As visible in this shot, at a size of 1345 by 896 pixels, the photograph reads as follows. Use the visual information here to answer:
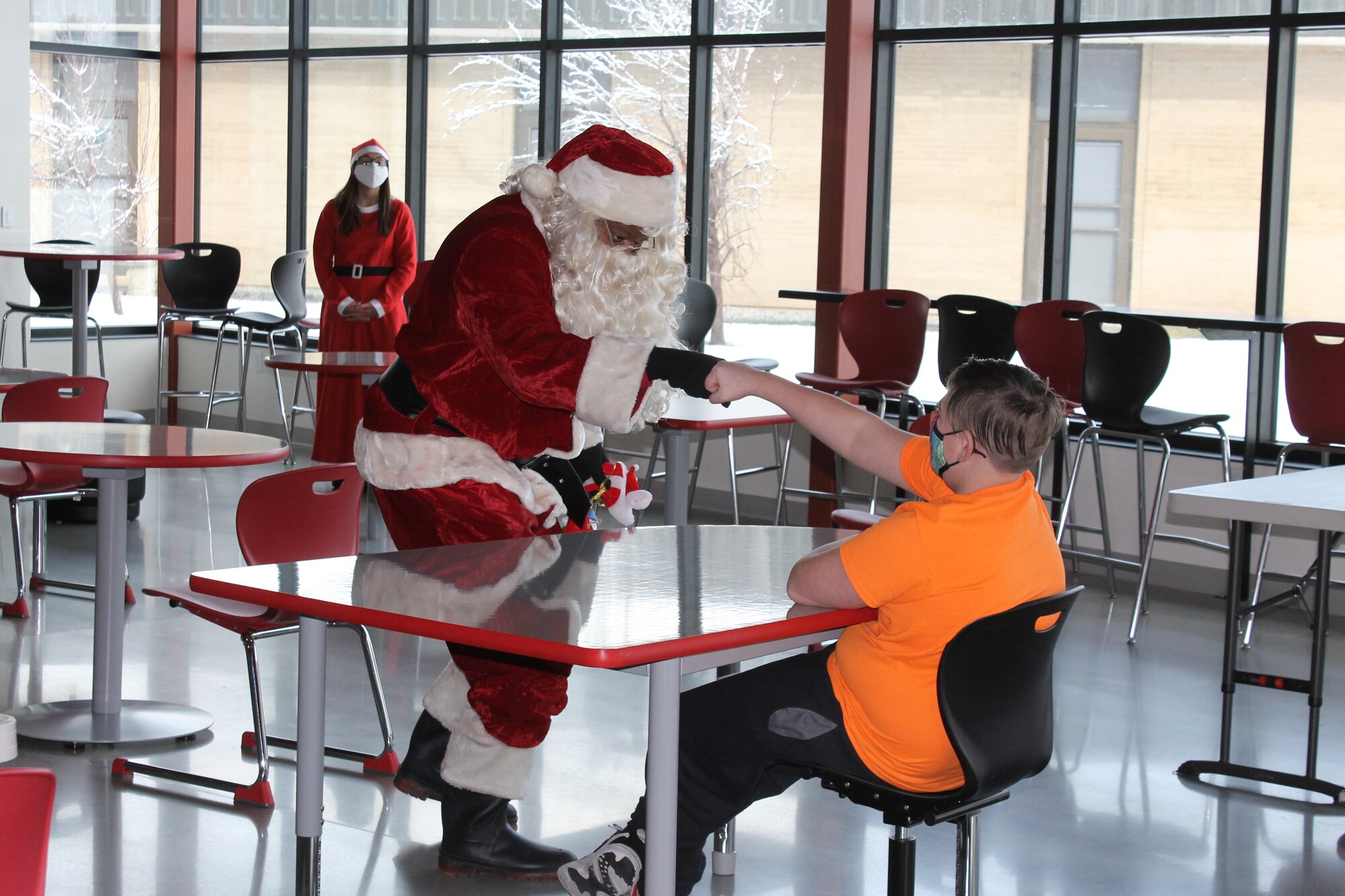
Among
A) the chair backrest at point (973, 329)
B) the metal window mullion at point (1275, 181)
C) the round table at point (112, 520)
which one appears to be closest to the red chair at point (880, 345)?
the chair backrest at point (973, 329)

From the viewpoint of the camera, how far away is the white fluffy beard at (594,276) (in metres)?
2.78

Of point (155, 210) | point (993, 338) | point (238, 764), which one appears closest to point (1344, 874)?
point (238, 764)

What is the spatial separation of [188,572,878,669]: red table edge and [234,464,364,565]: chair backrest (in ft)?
3.73

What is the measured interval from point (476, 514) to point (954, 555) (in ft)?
3.23

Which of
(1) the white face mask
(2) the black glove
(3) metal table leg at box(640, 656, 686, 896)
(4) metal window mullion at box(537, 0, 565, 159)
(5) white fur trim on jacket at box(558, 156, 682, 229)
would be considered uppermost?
(4) metal window mullion at box(537, 0, 565, 159)

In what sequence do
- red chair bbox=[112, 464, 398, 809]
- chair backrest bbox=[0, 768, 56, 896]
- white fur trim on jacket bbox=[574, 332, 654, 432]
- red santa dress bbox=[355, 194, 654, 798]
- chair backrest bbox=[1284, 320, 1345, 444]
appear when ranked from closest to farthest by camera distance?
chair backrest bbox=[0, 768, 56, 896], white fur trim on jacket bbox=[574, 332, 654, 432], red santa dress bbox=[355, 194, 654, 798], red chair bbox=[112, 464, 398, 809], chair backrest bbox=[1284, 320, 1345, 444]

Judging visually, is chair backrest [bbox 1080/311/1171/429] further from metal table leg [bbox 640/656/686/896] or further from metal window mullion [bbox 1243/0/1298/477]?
metal table leg [bbox 640/656/686/896]

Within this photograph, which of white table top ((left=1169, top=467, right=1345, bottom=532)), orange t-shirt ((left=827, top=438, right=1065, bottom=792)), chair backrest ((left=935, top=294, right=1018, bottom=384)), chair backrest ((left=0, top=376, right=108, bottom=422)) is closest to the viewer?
orange t-shirt ((left=827, top=438, right=1065, bottom=792))

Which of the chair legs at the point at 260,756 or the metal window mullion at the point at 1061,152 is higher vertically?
the metal window mullion at the point at 1061,152

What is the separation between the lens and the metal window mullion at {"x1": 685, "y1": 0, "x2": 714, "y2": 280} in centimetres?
767

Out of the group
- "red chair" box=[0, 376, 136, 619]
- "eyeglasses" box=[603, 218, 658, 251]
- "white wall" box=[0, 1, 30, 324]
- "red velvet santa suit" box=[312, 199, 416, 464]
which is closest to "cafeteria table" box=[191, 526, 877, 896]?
"eyeglasses" box=[603, 218, 658, 251]

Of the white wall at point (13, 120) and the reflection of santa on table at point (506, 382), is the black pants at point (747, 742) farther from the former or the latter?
Answer: the white wall at point (13, 120)

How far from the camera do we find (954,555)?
7.12ft

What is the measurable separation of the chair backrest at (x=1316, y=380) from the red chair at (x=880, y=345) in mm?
1494
